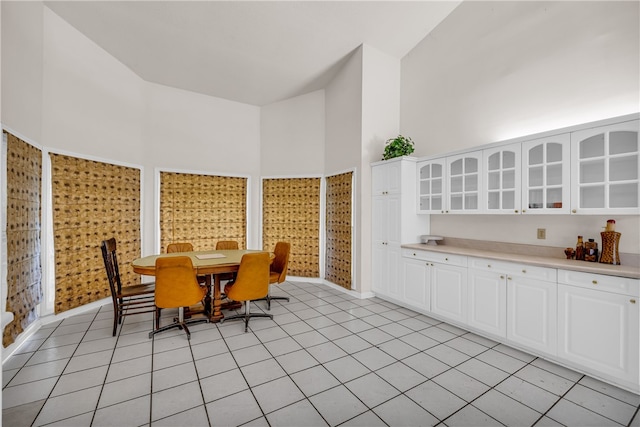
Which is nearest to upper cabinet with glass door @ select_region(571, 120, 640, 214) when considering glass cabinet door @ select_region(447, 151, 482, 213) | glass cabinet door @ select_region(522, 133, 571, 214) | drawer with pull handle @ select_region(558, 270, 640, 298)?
glass cabinet door @ select_region(522, 133, 571, 214)

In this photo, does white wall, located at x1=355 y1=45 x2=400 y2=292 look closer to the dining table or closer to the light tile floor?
the light tile floor

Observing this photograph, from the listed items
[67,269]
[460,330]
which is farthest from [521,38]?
[67,269]

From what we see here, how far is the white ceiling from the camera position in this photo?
3.86 meters

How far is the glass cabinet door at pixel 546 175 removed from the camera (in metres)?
2.92

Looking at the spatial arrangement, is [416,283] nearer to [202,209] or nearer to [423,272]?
[423,272]

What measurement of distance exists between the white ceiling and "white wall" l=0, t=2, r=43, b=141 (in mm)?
463

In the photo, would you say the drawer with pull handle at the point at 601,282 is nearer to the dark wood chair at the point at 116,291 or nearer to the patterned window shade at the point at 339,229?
the patterned window shade at the point at 339,229

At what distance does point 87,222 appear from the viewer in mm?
4125

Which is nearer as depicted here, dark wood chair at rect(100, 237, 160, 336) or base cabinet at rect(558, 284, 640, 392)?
base cabinet at rect(558, 284, 640, 392)

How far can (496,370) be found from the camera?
2703 mm

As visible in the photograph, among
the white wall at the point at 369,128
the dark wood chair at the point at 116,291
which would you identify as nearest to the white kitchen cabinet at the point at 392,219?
the white wall at the point at 369,128

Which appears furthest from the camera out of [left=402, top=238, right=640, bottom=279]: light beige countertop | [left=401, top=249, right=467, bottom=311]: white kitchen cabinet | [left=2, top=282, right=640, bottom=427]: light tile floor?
[left=401, top=249, right=467, bottom=311]: white kitchen cabinet

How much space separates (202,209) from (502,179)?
489cm

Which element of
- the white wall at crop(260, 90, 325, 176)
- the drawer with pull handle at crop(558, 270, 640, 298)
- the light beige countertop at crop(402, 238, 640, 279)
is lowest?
the drawer with pull handle at crop(558, 270, 640, 298)
